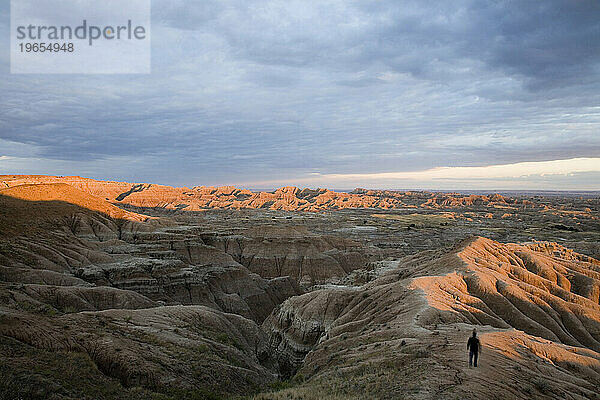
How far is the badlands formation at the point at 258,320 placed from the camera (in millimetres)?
14711

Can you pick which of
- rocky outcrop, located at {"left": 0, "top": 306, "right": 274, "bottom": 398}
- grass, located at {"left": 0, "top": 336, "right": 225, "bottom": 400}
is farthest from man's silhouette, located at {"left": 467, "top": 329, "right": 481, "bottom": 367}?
grass, located at {"left": 0, "top": 336, "right": 225, "bottom": 400}

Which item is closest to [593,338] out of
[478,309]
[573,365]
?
[478,309]

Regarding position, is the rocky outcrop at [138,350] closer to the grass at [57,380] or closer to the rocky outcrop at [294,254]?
the grass at [57,380]

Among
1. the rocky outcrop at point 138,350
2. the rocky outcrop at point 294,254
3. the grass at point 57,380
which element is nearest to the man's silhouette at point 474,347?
the rocky outcrop at point 138,350

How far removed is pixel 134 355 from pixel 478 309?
79.0 ft

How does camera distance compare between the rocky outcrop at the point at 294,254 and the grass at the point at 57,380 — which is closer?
the grass at the point at 57,380

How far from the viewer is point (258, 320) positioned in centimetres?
5772

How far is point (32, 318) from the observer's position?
17.0m

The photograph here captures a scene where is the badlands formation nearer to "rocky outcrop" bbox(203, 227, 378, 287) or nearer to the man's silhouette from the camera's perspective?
the man's silhouette

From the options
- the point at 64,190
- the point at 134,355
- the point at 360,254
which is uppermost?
the point at 64,190

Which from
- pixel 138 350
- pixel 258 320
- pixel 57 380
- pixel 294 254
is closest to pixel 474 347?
pixel 138 350

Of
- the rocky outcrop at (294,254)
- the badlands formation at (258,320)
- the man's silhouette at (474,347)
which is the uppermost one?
the man's silhouette at (474,347)

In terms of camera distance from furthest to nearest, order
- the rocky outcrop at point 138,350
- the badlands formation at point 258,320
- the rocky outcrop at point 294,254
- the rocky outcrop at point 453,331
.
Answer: the rocky outcrop at point 294,254, the rocky outcrop at point 138,350, the rocky outcrop at point 453,331, the badlands formation at point 258,320

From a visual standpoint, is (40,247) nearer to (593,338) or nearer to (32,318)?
(32,318)
